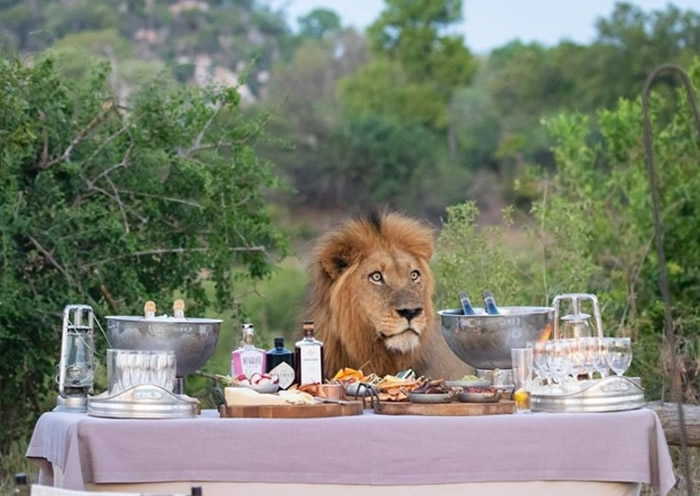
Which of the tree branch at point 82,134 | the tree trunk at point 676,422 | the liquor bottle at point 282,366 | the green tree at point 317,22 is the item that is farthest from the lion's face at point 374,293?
the green tree at point 317,22

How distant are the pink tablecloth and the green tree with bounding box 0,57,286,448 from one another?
10.8 feet

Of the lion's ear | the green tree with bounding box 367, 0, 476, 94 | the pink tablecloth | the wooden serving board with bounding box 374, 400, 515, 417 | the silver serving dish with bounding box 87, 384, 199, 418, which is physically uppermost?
the green tree with bounding box 367, 0, 476, 94

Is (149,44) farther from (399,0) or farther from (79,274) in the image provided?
(79,274)

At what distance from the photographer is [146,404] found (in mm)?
4566

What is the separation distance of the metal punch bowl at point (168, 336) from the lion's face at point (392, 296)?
1029mm

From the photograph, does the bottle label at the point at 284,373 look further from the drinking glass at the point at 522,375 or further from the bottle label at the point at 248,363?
the drinking glass at the point at 522,375

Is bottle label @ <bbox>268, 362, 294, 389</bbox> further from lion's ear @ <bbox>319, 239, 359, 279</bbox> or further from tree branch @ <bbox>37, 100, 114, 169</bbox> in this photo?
tree branch @ <bbox>37, 100, 114, 169</bbox>

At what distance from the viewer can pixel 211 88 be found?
28.7ft

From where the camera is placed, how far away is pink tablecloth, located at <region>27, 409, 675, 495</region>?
4.44 meters

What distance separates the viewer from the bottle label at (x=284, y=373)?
16.6 ft

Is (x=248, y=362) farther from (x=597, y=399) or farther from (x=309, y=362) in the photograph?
(x=597, y=399)

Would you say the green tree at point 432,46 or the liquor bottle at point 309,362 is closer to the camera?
the liquor bottle at point 309,362

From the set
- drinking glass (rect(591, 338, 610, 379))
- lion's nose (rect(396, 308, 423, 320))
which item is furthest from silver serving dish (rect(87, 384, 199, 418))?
lion's nose (rect(396, 308, 423, 320))

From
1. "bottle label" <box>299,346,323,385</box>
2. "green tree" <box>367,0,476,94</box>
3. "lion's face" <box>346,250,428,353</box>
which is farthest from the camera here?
"green tree" <box>367,0,476,94</box>
